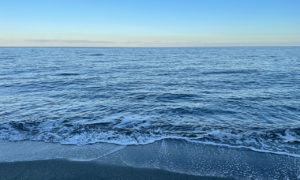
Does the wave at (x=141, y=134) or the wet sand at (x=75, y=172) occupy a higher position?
the wave at (x=141, y=134)

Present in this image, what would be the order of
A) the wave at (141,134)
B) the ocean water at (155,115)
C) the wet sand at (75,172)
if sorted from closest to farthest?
the wet sand at (75,172) → the wave at (141,134) → the ocean water at (155,115)

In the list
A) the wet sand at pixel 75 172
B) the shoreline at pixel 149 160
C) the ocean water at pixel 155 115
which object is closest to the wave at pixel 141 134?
the ocean water at pixel 155 115

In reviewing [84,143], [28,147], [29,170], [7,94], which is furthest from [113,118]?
[7,94]

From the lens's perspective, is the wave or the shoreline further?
the wave

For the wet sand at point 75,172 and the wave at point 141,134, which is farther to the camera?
the wave at point 141,134

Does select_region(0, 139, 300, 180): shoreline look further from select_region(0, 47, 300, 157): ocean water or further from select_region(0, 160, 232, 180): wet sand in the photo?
select_region(0, 47, 300, 157): ocean water

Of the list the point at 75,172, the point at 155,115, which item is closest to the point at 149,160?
the point at 75,172

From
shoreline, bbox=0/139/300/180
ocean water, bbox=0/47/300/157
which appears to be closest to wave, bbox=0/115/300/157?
ocean water, bbox=0/47/300/157

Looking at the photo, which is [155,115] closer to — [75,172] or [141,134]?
[141,134]

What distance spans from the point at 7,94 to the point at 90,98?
7.14 metres

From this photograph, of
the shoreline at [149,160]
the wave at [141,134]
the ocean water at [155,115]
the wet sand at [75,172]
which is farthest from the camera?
the ocean water at [155,115]

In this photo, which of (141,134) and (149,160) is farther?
(141,134)

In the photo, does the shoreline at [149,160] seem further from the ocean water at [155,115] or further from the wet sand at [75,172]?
the ocean water at [155,115]

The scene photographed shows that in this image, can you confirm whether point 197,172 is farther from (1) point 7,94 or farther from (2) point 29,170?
(1) point 7,94
